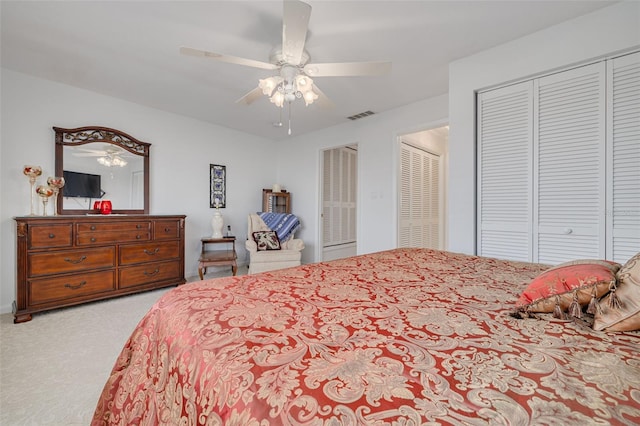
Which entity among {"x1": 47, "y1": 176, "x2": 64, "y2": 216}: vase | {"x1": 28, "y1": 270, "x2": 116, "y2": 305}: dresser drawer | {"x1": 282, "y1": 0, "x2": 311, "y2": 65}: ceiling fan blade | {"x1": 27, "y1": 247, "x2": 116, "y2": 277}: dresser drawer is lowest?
{"x1": 28, "y1": 270, "x2": 116, "y2": 305}: dresser drawer

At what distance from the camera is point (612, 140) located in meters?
1.94

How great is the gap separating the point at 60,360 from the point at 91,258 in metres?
1.33

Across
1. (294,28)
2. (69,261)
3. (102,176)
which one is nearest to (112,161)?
(102,176)

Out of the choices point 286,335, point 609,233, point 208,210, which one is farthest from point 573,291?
point 208,210

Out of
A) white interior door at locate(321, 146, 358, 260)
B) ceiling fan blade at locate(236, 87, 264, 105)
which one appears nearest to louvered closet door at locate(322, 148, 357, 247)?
white interior door at locate(321, 146, 358, 260)

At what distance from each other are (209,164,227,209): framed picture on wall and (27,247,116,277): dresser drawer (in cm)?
169

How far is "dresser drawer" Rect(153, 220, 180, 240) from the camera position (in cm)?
339

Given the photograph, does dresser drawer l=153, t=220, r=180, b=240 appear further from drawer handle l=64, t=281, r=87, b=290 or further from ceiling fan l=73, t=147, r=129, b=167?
ceiling fan l=73, t=147, r=129, b=167

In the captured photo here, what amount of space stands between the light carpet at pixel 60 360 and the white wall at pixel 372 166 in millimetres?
2952

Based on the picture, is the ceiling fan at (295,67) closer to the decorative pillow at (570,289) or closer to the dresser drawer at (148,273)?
the decorative pillow at (570,289)

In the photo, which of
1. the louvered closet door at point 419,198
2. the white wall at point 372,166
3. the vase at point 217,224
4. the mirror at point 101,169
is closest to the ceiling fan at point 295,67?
the white wall at point 372,166

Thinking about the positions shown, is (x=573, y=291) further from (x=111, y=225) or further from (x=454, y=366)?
(x=111, y=225)

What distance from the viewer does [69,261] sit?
2.76 metres

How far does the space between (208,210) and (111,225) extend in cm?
150
